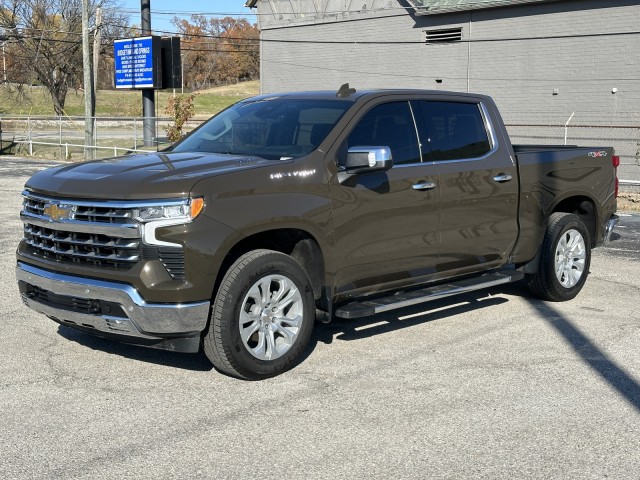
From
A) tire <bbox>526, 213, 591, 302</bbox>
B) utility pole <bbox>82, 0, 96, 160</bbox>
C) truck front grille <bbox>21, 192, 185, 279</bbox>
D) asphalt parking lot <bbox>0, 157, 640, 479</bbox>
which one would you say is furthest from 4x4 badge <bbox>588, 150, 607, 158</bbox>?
utility pole <bbox>82, 0, 96, 160</bbox>

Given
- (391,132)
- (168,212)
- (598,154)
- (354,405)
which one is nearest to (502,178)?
(391,132)

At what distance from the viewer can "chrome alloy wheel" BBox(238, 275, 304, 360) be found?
527cm

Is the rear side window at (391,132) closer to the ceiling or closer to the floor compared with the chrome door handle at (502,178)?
closer to the ceiling

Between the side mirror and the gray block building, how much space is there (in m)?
16.9

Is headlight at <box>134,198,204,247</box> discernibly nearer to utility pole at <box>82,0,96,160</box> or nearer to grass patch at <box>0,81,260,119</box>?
utility pole at <box>82,0,96,160</box>

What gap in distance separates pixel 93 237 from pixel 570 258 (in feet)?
15.5

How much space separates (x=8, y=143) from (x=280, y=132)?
31025 mm

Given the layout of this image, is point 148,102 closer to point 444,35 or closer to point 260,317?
point 444,35

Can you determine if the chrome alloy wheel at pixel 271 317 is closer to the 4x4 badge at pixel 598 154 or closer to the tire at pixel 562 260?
the tire at pixel 562 260

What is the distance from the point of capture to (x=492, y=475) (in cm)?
397

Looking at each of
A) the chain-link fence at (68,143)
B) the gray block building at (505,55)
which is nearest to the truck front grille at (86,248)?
the gray block building at (505,55)

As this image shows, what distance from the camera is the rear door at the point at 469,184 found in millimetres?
6523

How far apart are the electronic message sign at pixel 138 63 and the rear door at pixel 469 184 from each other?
72.6 ft

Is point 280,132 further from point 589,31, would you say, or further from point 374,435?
point 589,31
